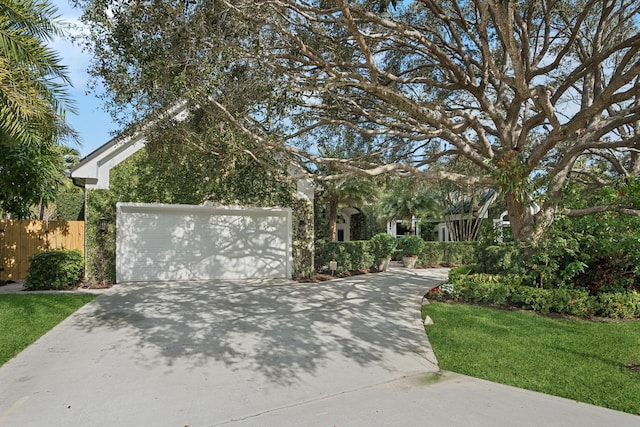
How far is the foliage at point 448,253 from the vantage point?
19.9 meters

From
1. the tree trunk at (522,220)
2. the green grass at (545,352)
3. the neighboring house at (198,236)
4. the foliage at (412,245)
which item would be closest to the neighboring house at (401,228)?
the foliage at (412,245)

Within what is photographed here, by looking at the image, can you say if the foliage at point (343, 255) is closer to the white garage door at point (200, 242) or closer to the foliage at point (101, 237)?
the white garage door at point (200, 242)

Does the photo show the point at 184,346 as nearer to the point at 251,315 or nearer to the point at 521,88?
the point at 251,315

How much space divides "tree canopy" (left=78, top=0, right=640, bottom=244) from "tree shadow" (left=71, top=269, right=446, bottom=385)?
315 cm

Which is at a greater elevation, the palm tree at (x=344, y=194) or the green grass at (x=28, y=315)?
the palm tree at (x=344, y=194)

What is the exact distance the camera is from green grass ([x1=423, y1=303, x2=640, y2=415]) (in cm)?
453

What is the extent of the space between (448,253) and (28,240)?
17.3 meters

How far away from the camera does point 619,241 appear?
803cm

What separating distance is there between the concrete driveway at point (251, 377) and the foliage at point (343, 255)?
6304 millimetres

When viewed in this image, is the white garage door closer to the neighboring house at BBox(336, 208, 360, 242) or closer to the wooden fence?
the wooden fence

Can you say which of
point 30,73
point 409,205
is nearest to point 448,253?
point 409,205

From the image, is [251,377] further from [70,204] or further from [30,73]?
[70,204]

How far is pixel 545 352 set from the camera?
577 centimetres

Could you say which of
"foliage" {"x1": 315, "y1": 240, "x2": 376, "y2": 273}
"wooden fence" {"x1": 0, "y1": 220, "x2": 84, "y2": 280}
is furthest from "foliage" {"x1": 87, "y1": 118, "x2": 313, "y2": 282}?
"wooden fence" {"x1": 0, "y1": 220, "x2": 84, "y2": 280}
